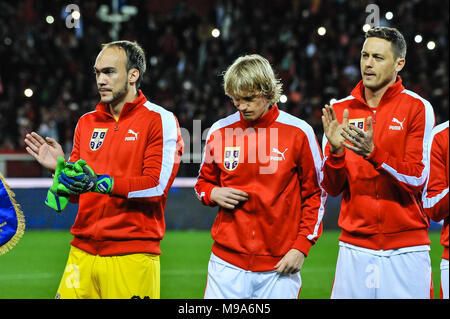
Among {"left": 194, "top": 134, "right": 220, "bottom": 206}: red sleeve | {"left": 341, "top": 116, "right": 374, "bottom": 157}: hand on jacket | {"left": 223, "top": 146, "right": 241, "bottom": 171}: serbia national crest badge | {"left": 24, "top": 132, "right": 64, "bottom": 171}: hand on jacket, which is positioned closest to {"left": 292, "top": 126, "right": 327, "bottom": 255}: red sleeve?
{"left": 341, "top": 116, "right": 374, "bottom": 157}: hand on jacket

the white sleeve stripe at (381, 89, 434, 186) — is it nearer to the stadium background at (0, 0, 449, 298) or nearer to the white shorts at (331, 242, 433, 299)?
the white shorts at (331, 242, 433, 299)

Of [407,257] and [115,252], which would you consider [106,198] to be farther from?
[407,257]

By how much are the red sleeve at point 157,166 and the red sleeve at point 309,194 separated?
83 cm

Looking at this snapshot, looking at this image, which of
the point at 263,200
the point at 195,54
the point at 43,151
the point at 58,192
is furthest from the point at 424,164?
the point at 195,54

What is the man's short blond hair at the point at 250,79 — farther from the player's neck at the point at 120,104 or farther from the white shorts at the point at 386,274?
the white shorts at the point at 386,274

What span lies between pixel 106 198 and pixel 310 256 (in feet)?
21.5

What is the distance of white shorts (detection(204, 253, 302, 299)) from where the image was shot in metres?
4.02

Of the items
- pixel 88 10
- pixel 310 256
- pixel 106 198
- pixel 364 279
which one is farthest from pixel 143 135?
pixel 88 10

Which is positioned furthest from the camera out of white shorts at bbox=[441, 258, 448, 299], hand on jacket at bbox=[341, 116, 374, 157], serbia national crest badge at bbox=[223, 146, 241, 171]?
serbia national crest badge at bbox=[223, 146, 241, 171]

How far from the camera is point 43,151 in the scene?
174 inches

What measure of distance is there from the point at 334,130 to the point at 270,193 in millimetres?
527

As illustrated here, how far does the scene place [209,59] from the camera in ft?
58.4

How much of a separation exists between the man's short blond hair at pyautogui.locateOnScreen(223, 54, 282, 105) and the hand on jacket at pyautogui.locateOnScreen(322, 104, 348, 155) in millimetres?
366

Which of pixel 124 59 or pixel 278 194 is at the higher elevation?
pixel 124 59
